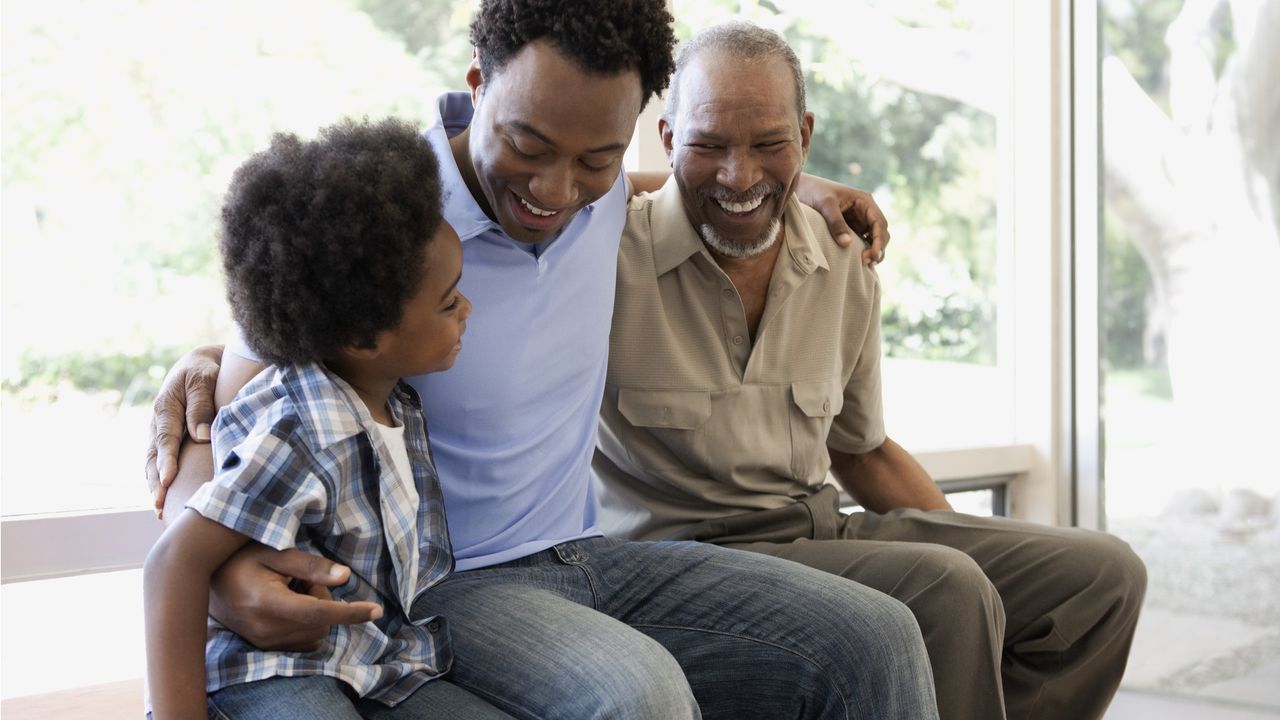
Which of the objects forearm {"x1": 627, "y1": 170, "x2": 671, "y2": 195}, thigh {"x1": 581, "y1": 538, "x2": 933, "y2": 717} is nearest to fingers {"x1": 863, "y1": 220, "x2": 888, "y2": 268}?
forearm {"x1": 627, "y1": 170, "x2": 671, "y2": 195}

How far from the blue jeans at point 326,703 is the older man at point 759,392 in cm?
64

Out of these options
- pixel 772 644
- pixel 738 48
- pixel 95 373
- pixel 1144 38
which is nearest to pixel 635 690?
pixel 772 644

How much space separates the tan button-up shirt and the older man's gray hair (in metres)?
0.16

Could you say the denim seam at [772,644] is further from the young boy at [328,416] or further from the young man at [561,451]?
the young boy at [328,416]

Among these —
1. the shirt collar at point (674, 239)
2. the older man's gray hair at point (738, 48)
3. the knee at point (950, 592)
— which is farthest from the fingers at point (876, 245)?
the knee at point (950, 592)

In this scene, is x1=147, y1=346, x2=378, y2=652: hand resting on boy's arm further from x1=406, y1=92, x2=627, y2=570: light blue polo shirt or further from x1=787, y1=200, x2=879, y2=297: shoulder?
x1=787, y1=200, x2=879, y2=297: shoulder

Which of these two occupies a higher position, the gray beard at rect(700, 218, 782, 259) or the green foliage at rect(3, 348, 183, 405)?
the gray beard at rect(700, 218, 782, 259)

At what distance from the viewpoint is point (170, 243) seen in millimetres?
2070

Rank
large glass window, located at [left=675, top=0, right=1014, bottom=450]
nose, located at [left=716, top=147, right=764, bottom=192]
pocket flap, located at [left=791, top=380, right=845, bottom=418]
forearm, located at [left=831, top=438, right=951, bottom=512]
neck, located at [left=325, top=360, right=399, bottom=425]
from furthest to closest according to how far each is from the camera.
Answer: large glass window, located at [left=675, top=0, right=1014, bottom=450], forearm, located at [left=831, top=438, right=951, bottom=512], pocket flap, located at [left=791, top=380, right=845, bottom=418], nose, located at [left=716, top=147, right=764, bottom=192], neck, located at [left=325, top=360, right=399, bottom=425]

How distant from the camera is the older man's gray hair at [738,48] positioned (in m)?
1.85

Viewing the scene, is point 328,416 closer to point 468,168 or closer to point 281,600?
point 281,600

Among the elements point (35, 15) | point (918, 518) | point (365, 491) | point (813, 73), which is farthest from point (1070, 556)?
point (35, 15)

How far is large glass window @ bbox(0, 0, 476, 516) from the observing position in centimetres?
196

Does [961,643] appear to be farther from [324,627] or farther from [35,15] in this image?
[35,15]
